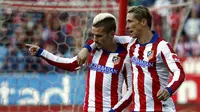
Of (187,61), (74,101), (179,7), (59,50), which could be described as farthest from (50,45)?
(187,61)

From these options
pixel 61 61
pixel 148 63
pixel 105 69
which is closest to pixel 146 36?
pixel 148 63

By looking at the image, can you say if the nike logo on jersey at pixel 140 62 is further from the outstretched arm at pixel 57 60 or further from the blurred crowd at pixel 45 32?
the blurred crowd at pixel 45 32

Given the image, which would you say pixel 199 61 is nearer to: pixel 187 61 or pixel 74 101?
pixel 187 61

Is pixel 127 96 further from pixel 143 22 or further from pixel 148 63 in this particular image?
pixel 143 22

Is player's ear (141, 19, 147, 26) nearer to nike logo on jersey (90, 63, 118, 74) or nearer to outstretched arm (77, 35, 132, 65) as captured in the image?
outstretched arm (77, 35, 132, 65)

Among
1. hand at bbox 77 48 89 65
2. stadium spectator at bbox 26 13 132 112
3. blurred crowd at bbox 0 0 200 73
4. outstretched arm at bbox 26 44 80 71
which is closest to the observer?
hand at bbox 77 48 89 65

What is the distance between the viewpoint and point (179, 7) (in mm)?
8336

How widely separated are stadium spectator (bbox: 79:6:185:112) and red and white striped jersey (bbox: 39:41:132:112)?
188 mm

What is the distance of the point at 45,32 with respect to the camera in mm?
8219

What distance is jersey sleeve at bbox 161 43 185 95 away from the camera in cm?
421

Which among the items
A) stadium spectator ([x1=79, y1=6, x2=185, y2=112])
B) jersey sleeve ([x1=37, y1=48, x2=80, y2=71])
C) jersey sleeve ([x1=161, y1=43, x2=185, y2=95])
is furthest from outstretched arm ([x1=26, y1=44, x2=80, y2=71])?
jersey sleeve ([x1=161, y1=43, x2=185, y2=95])

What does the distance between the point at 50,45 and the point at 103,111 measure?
3.16m

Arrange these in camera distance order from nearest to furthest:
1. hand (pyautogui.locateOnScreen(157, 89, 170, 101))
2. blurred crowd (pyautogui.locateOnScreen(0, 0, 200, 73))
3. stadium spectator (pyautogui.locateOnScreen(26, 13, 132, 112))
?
1. hand (pyautogui.locateOnScreen(157, 89, 170, 101))
2. stadium spectator (pyautogui.locateOnScreen(26, 13, 132, 112))
3. blurred crowd (pyautogui.locateOnScreen(0, 0, 200, 73))

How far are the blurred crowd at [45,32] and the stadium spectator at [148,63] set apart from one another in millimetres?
2453
